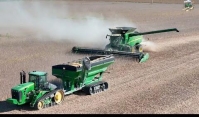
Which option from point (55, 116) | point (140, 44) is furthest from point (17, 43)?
point (55, 116)

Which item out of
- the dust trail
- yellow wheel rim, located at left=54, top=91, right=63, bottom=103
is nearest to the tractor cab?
yellow wheel rim, located at left=54, top=91, right=63, bottom=103

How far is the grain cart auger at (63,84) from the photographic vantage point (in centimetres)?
1449

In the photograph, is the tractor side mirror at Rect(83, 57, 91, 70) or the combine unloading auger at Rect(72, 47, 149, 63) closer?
the tractor side mirror at Rect(83, 57, 91, 70)

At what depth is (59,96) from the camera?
15328mm

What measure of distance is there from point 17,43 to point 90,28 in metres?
7.01

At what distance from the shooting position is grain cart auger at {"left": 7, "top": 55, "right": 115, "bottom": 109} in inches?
571

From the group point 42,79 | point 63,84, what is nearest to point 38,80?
point 42,79

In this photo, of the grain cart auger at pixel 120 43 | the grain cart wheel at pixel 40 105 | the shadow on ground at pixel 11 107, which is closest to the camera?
the grain cart wheel at pixel 40 105

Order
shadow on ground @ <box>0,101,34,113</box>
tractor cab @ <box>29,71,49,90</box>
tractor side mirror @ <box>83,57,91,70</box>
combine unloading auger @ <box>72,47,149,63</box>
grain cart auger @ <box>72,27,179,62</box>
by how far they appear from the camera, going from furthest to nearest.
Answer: grain cart auger @ <box>72,27,179,62</box>, combine unloading auger @ <box>72,47,149,63</box>, tractor side mirror @ <box>83,57,91,70</box>, tractor cab @ <box>29,71,49,90</box>, shadow on ground @ <box>0,101,34,113</box>

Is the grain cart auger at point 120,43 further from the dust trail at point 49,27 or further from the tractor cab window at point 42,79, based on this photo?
the tractor cab window at point 42,79

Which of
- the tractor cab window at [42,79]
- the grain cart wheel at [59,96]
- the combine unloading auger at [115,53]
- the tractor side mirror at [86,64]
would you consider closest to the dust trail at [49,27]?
the combine unloading auger at [115,53]

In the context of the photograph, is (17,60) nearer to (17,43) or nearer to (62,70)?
(17,43)

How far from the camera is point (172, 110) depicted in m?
14.6

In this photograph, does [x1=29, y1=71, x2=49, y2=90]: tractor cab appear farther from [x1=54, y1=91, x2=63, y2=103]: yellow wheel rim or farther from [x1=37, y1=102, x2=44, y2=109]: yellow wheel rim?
[x1=37, y1=102, x2=44, y2=109]: yellow wheel rim
